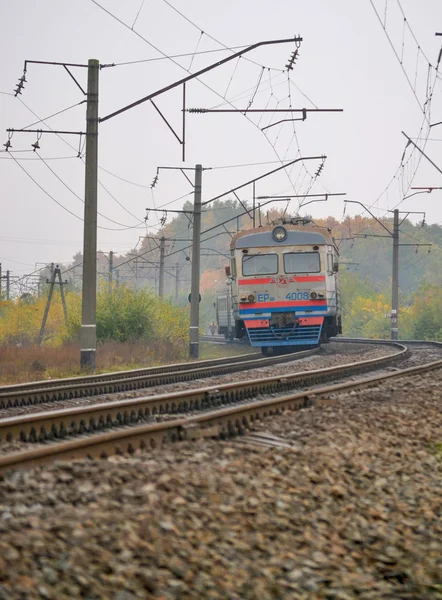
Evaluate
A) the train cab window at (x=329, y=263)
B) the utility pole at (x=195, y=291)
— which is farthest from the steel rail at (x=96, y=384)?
the utility pole at (x=195, y=291)

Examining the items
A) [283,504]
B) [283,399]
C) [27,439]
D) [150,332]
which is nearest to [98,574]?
[283,504]

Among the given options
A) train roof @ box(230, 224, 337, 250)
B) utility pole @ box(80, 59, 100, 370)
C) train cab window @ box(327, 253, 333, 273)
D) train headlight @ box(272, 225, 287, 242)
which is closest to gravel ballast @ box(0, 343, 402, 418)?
train cab window @ box(327, 253, 333, 273)

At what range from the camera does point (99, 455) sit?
19.8 ft

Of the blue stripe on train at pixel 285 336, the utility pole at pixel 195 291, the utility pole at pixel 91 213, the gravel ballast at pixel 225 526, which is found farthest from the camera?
the utility pole at pixel 195 291

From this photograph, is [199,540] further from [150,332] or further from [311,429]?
[150,332]

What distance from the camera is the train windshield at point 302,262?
71.9 feet

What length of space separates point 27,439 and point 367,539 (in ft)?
12.8

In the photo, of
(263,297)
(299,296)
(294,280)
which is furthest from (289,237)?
(263,297)

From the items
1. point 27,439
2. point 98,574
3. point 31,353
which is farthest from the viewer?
point 31,353

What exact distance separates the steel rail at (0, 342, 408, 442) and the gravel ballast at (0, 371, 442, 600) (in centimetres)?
187

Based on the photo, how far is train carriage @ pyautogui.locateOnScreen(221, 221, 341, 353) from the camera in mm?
21750

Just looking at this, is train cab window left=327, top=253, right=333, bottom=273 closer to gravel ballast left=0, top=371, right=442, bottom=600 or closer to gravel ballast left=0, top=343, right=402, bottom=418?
gravel ballast left=0, top=343, right=402, bottom=418

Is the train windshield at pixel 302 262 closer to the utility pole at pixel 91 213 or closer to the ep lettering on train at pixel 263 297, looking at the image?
the ep lettering on train at pixel 263 297

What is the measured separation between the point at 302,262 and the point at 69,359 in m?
6.57
